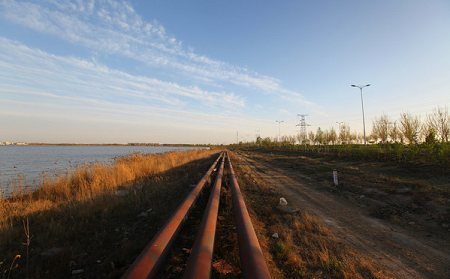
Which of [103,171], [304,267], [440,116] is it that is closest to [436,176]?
[440,116]

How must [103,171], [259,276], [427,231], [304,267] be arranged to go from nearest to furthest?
[259,276], [304,267], [427,231], [103,171]

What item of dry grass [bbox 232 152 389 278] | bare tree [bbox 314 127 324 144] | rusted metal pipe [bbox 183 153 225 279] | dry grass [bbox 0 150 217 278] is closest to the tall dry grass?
dry grass [bbox 0 150 217 278]

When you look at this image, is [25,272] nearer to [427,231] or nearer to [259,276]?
[259,276]

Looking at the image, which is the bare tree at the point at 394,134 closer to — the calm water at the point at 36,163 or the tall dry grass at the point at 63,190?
the tall dry grass at the point at 63,190

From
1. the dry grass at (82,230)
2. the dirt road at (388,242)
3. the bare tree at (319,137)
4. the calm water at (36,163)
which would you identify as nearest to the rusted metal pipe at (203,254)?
the dry grass at (82,230)

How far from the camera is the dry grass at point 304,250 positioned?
105 inches

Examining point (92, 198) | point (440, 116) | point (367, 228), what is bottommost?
point (367, 228)

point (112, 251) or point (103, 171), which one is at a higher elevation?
point (103, 171)

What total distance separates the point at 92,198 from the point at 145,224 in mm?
2480

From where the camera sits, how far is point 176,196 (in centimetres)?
641

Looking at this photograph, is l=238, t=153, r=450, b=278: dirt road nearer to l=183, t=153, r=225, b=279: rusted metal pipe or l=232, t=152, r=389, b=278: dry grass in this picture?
l=232, t=152, r=389, b=278: dry grass

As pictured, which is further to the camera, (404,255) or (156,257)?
(404,255)

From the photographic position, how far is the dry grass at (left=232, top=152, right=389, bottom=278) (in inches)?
105

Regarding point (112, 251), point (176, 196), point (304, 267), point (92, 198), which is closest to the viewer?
point (304, 267)
